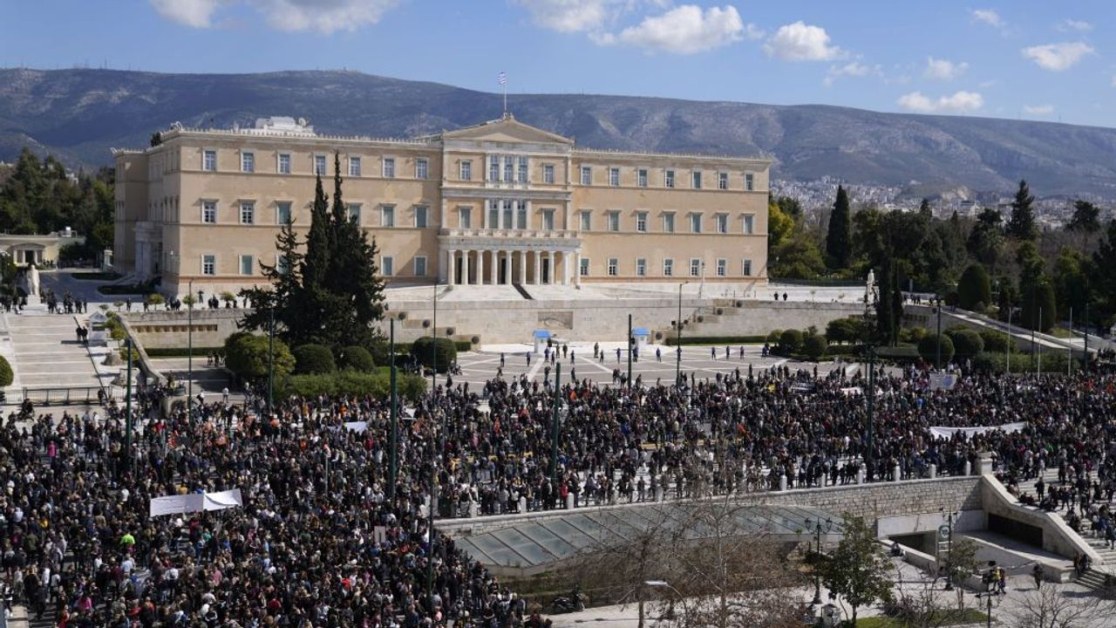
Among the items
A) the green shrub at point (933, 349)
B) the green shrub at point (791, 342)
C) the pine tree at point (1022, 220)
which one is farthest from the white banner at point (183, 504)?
the pine tree at point (1022, 220)

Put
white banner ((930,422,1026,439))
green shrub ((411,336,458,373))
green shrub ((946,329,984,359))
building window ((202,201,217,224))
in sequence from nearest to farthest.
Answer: white banner ((930,422,1026,439))
green shrub ((411,336,458,373))
green shrub ((946,329,984,359))
building window ((202,201,217,224))

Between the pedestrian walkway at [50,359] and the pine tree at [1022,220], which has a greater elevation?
the pine tree at [1022,220]

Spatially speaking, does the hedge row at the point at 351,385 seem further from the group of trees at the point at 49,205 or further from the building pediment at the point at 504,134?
the group of trees at the point at 49,205

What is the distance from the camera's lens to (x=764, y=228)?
76.6 metres

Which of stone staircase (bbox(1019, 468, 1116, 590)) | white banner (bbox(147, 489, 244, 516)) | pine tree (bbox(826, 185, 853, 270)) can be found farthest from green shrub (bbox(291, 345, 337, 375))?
pine tree (bbox(826, 185, 853, 270))

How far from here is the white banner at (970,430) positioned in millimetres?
35625

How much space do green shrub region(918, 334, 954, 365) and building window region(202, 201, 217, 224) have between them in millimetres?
34041

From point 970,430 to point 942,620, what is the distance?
1415 centimetres

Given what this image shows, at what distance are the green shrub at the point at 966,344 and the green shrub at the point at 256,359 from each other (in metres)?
28.2

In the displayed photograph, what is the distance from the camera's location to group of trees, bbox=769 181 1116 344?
2306 inches

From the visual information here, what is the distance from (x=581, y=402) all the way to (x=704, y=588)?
43.4 ft

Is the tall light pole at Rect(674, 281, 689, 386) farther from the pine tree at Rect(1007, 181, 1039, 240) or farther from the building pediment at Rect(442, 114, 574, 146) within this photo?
the pine tree at Rect(1007, 181, 1039, 240)

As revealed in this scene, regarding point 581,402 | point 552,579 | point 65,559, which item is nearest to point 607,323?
point 581,402

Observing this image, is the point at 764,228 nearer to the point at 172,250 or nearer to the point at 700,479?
the point at 172,250
